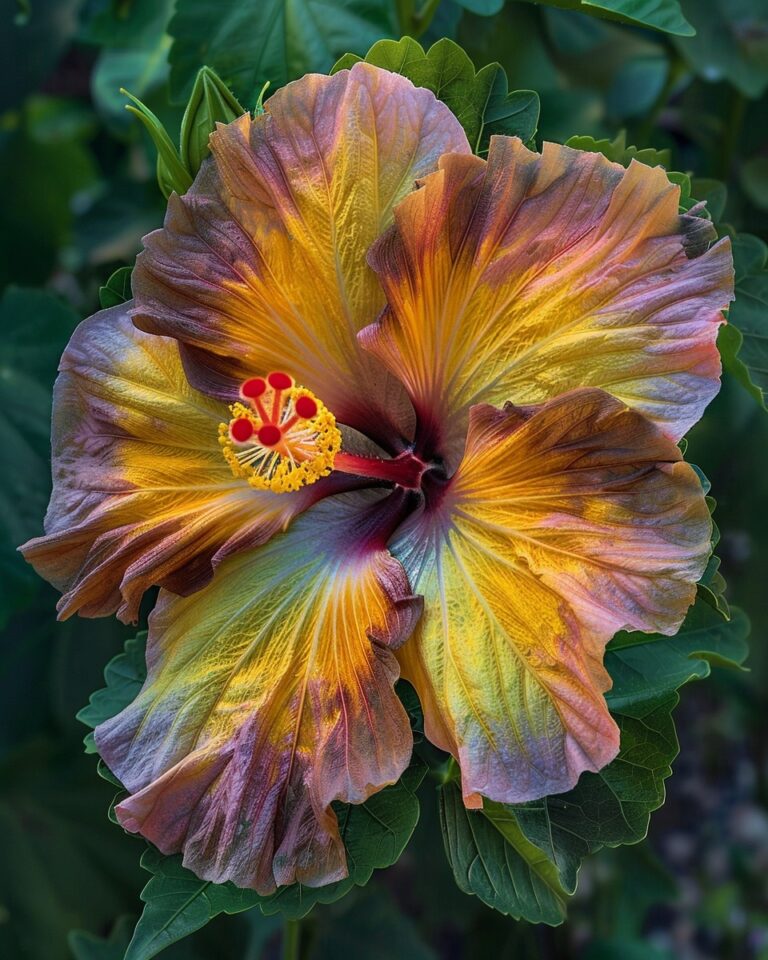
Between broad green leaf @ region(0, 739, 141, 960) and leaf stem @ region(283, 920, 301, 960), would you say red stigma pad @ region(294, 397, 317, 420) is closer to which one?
leaf stem @ region(283, 920, 301, 960)

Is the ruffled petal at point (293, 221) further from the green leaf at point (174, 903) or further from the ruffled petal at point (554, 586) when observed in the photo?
the green leaf at point (174, 903)

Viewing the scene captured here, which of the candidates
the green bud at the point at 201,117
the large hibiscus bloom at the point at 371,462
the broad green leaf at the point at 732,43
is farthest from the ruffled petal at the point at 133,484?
the broad green leaf at the point at 732,43

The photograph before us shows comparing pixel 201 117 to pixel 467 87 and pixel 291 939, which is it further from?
pixel 291 939

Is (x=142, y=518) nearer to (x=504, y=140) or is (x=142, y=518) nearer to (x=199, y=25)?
(x=504, y=140)

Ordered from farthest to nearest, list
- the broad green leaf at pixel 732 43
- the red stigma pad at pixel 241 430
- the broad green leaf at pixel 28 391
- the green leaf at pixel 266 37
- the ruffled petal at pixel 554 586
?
1. the broad green leaf at pixel 732 43
2. the broad green leaf at pixel 28 391
3. the green leaf at pixel 266 37
4. the red stigma pad at pixel 241 430
5. the ruffled petal at pixel 554 586

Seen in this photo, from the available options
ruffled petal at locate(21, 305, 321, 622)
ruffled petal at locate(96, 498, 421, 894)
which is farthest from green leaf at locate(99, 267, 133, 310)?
ruffled petal at locate(96, 498, 421, 894)
